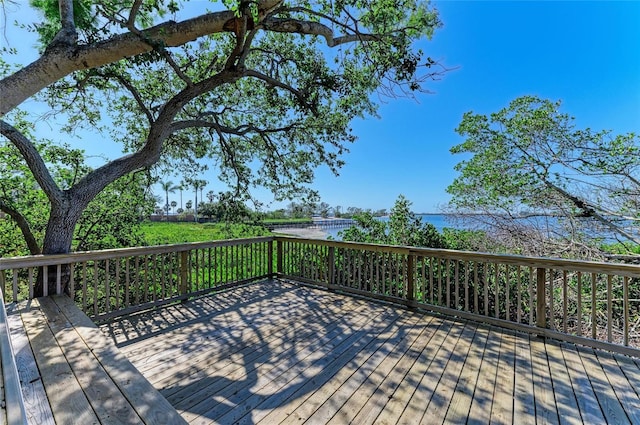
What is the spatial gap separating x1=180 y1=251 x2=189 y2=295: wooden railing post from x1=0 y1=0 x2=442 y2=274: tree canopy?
53.3 inches

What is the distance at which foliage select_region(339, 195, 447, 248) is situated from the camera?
6.75 meters

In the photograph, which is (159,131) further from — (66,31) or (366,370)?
(366,370)

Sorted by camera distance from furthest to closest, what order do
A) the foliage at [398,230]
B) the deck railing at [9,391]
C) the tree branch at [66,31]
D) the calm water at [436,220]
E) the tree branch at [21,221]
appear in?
the calm water at [436,220] → the foliage at [398,230] → the tree branch at [21,221] → the tree branch at [66,31] → the deck railing at [9,391]

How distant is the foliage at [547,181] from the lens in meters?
5.96

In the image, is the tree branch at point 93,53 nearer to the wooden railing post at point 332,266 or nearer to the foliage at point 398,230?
the wooden railing post at point 332,266

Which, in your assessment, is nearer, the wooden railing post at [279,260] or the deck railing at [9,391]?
the deck railing at [9,391]

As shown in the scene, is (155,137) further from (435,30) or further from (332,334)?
(435,30)

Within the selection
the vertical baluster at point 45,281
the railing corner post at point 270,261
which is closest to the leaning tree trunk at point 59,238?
the vertical baluster at point 45,281

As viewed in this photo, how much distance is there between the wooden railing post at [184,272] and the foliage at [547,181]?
6.70m

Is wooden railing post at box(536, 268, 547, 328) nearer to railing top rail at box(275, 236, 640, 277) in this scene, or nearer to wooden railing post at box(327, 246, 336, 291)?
railing top rail at box(275, 236, 640, 277)

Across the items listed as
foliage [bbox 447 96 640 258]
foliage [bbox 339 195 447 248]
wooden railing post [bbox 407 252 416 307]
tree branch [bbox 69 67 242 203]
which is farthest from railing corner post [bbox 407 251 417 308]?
foliage [bbox 447 96 640 258]

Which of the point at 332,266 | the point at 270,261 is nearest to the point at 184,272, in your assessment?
the point at 270,261

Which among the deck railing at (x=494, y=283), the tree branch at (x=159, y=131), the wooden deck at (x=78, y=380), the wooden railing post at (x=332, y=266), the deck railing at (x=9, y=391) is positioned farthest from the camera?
the wooden railing post at (x=332, y=266)

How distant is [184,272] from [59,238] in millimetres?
1526
